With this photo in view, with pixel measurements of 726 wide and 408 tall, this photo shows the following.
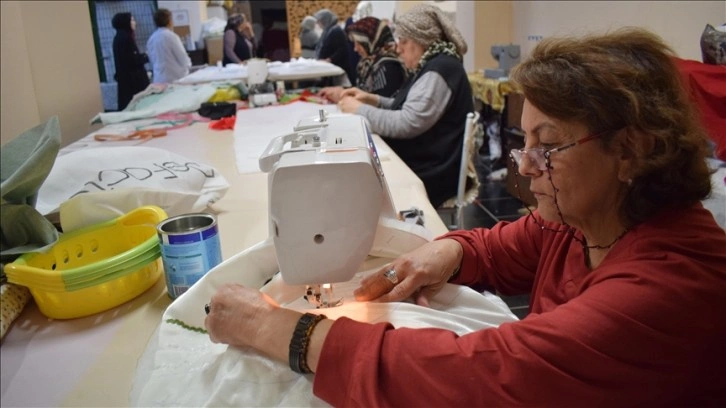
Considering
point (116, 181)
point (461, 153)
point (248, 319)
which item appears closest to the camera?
point (248, 319)

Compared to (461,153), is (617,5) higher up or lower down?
higher up

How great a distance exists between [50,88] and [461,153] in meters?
2.13

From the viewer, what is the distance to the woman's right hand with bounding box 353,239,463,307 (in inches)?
41.3

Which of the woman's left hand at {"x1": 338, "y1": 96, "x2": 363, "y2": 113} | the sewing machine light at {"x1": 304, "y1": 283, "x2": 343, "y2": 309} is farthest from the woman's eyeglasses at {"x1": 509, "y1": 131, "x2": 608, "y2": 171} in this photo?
the woman's left hand at {"x1": 338, "y1": 96, "x2": 363, "y2": 113}

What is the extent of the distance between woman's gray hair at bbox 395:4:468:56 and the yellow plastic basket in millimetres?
1800

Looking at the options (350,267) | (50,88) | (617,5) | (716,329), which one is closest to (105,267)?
(350,267)

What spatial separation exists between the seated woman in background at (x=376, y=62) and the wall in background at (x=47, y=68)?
1417 mm

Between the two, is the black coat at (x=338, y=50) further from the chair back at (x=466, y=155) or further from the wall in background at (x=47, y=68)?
the chair back at (x=466, y=155)

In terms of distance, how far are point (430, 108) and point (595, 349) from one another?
1965mm

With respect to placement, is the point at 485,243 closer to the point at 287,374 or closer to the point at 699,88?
the point at 287,374

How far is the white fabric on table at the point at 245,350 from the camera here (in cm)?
78

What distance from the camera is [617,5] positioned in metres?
3.81

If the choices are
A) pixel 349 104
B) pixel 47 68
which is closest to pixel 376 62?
pixel 349 104

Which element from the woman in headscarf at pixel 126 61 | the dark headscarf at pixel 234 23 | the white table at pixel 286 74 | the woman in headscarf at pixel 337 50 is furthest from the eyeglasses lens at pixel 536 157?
the dark headscarf at pixel 234 23
